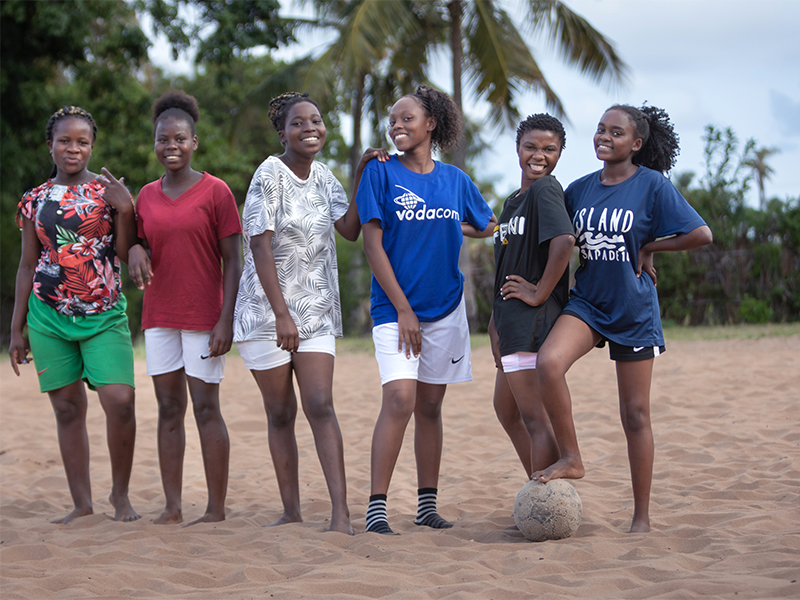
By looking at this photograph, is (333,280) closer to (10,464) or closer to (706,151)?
(10,464)

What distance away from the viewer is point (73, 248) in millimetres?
4164

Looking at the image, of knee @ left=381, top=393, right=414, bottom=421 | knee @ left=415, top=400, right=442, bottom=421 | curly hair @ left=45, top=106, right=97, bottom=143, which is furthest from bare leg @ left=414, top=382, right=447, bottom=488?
curly hair @ left=45, top=106, right=97, bottom=143

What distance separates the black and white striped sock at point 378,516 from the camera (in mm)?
3602

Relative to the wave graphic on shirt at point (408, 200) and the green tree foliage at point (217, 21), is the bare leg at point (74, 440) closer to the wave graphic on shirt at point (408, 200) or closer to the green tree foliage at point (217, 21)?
the wave graphic on shirt at point (408, 200)

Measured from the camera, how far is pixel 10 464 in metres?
5.95

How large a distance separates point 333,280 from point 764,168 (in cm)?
4711

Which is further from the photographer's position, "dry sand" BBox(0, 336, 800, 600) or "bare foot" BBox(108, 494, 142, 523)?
"bare foot" BBox(108, 494, 142, 523)

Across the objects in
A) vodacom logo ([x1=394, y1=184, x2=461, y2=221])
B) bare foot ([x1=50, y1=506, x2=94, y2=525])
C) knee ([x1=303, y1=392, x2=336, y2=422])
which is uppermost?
vodacom logo ([x1=394, y1=184, x2=461, y2=221])

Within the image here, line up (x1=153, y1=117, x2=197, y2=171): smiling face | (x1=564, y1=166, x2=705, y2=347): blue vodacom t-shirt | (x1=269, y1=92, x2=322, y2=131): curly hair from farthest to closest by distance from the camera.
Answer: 1. (x1=153, y1=117, x2=197, y2=171): smiling face
2. (x1=269, y1=92, x2=322, y2=131): curly hair
3. (x1=564, y1=166, x2=705, y2=347): blue vodacom t-shirt

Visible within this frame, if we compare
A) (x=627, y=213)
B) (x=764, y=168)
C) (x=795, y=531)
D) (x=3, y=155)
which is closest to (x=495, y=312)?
(x=627, y=213)

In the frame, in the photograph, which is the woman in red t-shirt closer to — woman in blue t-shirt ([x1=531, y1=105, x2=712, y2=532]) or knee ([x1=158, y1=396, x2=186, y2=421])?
knee ([x1=158, y1=396, x2=186, y2=421])

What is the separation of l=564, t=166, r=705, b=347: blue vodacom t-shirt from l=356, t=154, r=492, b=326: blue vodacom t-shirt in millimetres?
616

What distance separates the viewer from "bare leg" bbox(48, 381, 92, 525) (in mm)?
4230

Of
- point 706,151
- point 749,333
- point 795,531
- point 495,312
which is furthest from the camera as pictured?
point 706,151
